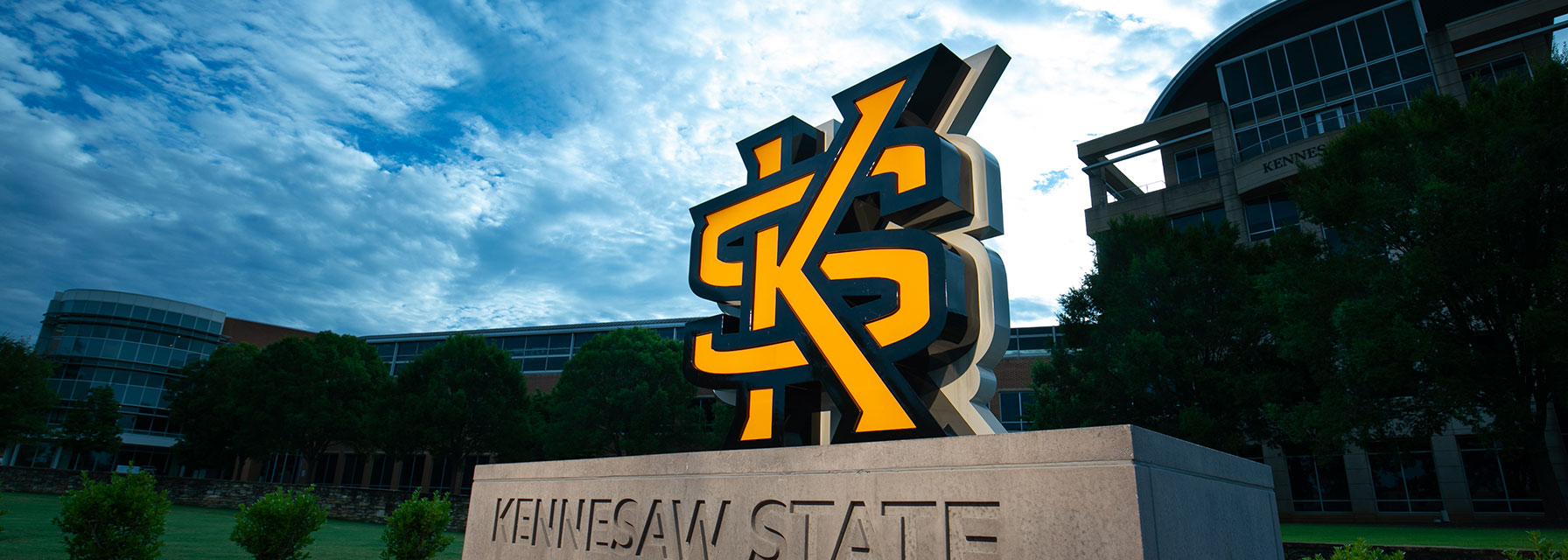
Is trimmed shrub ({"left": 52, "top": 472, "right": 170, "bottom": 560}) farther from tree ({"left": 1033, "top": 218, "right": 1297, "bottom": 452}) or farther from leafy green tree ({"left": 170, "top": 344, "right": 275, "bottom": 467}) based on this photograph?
leafy green tree ({"left": 170, "top": 344, "right": 275, "bottom": 467})

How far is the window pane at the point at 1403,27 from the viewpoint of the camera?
121 ft

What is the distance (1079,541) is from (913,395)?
2.68 meters

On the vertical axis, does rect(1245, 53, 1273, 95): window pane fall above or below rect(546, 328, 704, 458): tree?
above

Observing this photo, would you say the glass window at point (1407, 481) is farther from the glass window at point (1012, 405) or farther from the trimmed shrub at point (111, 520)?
the trimmed shrub at point (111, 520)

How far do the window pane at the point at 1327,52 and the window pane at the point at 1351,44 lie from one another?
221 millimetres

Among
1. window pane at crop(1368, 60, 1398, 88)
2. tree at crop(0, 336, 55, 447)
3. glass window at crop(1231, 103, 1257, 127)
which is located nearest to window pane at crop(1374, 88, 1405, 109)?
window pane at crop(1368, 60, 1398, 88)

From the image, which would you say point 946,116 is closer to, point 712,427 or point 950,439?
point 950,439

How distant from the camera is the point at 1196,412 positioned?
2605cm

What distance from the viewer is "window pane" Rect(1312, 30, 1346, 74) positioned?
127 ft

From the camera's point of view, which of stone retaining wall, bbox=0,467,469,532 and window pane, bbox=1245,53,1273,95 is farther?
window pane, bbox=1245,53,1273,95

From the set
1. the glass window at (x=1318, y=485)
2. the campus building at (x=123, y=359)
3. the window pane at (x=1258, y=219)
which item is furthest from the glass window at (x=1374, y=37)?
the campus building at (x=123, y=359)

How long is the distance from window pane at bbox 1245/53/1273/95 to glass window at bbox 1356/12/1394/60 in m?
4.15

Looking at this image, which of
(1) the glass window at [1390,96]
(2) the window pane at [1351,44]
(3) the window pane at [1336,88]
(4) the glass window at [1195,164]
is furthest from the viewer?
(4) the glass window at [1195,164]

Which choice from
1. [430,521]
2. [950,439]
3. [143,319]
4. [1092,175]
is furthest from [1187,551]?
[143,319]
